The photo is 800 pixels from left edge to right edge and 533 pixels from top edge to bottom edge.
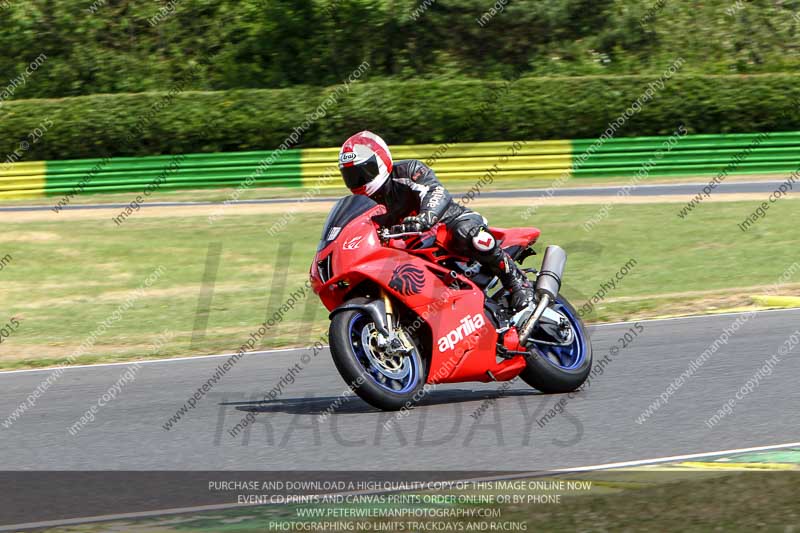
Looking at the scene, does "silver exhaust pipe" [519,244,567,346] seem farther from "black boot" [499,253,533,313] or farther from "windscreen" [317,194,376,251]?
"windscreen" [317,194,376,251]

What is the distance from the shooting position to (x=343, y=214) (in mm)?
7414

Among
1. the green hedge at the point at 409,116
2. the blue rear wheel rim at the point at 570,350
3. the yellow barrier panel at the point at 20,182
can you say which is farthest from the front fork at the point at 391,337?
the green hedge at the point at 409,116

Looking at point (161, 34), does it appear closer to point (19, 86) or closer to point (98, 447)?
point (19, 86)

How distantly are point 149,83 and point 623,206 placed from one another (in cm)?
1655

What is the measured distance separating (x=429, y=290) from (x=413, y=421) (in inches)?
32.3

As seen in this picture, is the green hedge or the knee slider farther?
the green hedge

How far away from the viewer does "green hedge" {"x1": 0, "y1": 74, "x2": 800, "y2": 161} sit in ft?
91.7

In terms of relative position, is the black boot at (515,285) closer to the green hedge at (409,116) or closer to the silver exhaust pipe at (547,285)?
the silver exhaust pipe at (547,285)

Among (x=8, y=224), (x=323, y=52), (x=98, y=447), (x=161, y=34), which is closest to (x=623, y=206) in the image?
(x=8, y=224)

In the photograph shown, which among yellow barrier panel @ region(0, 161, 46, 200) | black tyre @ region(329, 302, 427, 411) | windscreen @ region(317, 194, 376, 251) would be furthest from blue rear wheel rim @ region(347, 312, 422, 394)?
yellow barrier panel @ region(0, 161, 46, 200)

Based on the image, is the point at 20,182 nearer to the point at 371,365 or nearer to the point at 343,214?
the point at 343,214

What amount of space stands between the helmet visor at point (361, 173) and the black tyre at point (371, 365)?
85cm

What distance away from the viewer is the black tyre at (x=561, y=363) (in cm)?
779

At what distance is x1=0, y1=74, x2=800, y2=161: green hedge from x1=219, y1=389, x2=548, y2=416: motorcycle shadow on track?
2005 cm
